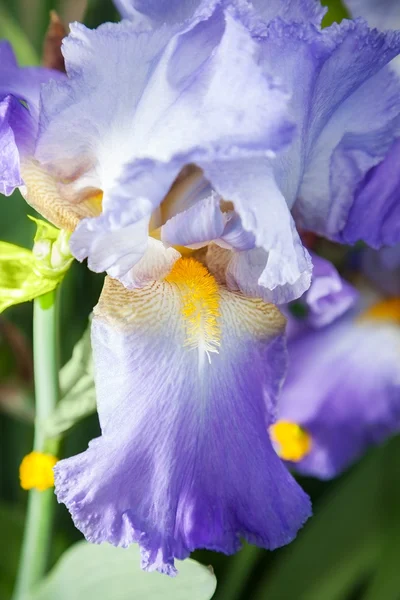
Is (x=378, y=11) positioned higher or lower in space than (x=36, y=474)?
higher

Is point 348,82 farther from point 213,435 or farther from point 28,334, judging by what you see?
point 28,334

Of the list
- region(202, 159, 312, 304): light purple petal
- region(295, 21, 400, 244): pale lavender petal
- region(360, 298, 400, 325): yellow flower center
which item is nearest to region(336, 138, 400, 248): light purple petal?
region(295, 21, 400, 244): pale lavender petal

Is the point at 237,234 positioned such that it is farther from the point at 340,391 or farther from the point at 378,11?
the point at 340,391

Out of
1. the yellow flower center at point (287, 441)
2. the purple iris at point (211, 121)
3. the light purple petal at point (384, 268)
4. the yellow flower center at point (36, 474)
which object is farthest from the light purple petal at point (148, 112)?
the light purple petal at point (384, 268)

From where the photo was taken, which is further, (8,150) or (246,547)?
(246,547)

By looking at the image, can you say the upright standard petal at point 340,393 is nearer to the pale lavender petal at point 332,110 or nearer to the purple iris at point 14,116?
the pale lavender petal at point 332,110

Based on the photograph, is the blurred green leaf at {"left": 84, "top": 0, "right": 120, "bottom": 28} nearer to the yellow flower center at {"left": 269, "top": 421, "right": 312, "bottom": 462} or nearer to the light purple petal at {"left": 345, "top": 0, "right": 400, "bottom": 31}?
the light purple petal at {"left": 345, "top": 0, "right": 400, "bottom": 31}

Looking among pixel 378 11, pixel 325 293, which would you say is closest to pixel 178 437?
pixel 325 293

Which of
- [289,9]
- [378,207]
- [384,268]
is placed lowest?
[384,268]
